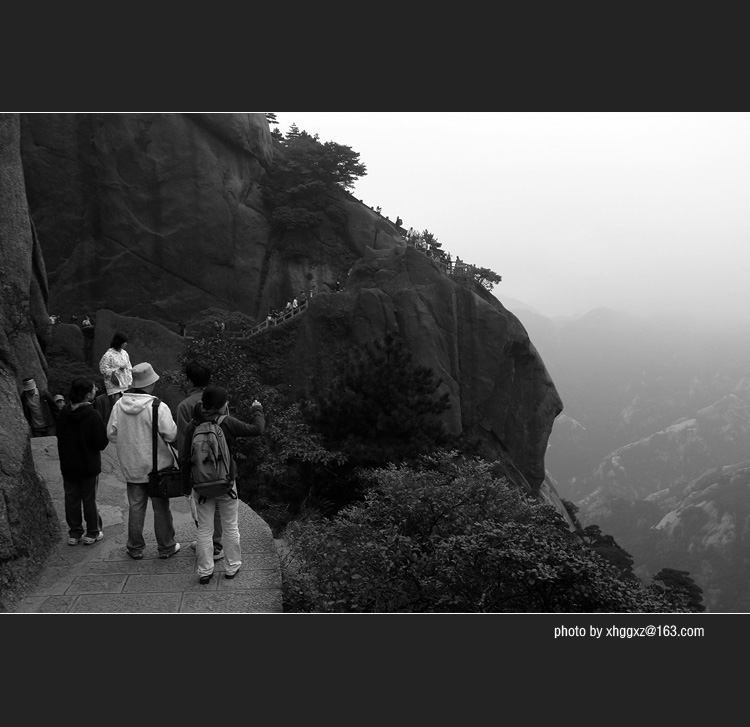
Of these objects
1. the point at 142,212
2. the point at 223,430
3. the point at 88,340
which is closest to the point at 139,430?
the point at 223,430

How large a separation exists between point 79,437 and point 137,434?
70cm

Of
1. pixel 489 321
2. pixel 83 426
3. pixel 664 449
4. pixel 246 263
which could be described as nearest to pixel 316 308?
pixel 489 321

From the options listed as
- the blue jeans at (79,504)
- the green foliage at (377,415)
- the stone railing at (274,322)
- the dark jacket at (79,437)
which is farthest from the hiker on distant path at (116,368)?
the stone railing at (274,322)

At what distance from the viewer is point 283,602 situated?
5160 millimetres

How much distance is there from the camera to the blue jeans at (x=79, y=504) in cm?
582

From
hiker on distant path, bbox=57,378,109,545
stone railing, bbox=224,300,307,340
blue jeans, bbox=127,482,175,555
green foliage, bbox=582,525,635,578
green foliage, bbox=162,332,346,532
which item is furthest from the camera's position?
green foliage, bbox=582,525,635,578

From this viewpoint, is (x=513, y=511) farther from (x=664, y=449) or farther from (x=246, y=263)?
(x=664, y=449)

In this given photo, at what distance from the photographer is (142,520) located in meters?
A: 5.75

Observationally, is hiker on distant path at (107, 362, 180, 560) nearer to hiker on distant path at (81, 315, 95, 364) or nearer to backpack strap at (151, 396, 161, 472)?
backpack strap at (151, 396, 161, 472)

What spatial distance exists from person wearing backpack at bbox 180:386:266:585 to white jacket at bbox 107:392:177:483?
37 centimetres

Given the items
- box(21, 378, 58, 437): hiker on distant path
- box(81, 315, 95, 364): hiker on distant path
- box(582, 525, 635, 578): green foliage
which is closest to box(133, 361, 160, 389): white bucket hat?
box(21, 378, 58, 437): hiker on distant path

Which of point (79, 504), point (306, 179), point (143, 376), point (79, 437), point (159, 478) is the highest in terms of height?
point (306, 179)

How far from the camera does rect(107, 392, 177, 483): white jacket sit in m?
5.32

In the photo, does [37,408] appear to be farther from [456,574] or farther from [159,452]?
[456,574]
